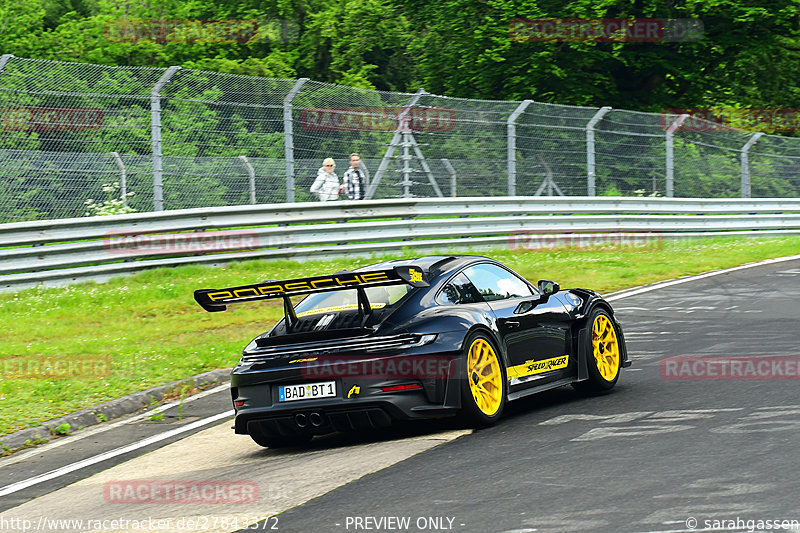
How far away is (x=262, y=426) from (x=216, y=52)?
41036 mm

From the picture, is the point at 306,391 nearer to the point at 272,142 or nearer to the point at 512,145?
the point at 272,142

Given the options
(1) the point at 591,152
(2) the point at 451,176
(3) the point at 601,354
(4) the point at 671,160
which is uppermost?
(1) the point at 591,152

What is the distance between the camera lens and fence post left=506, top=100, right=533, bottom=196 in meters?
21.6

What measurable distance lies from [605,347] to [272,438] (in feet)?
9.78

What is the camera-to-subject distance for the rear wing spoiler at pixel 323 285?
7303mm

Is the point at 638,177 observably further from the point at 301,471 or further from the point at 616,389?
the point at 301,471

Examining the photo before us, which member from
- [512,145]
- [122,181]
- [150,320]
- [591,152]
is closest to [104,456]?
[150,320]

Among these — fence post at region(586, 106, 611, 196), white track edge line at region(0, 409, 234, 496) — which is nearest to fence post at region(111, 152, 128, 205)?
white track edge line at region(0, 409, 234, 496)

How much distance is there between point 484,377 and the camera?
7.73 m

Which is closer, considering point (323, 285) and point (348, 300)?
point (323, 285)

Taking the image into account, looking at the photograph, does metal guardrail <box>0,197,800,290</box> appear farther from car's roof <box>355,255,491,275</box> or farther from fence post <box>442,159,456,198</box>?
car's roof <box>355,255,491,275</box>

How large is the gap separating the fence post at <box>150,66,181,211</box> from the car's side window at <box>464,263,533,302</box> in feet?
29.3

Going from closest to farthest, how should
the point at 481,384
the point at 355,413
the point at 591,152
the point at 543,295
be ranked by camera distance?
the point at 355,413 < the point at 481,384 < the point at 543,295 < the point at 591,152

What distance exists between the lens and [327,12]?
46.0 metres
